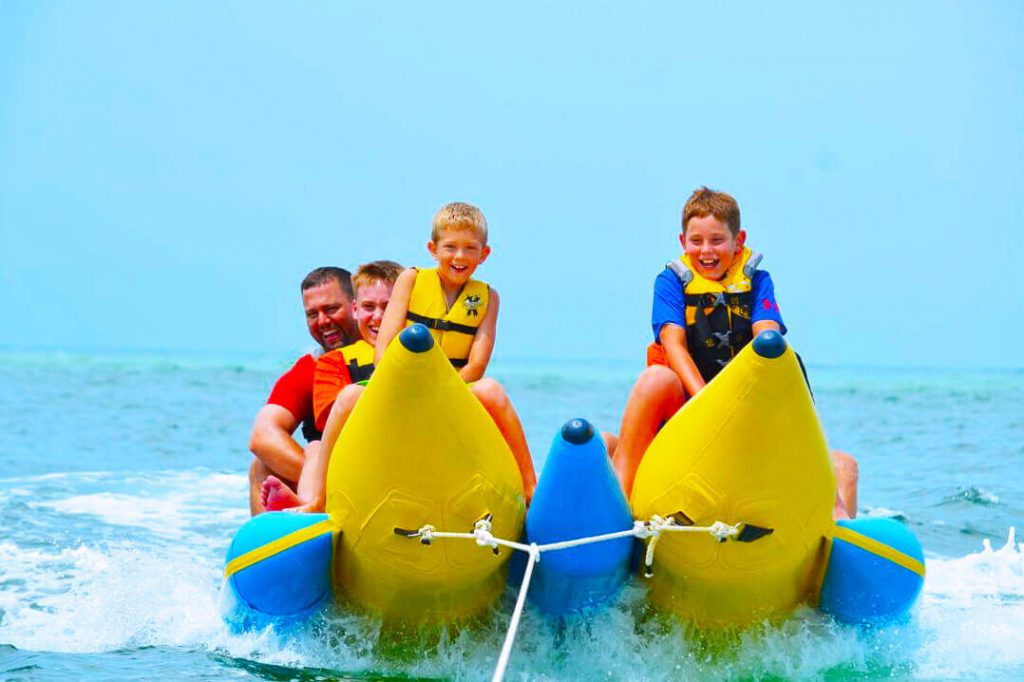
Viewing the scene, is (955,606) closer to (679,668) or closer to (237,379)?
(679,668)

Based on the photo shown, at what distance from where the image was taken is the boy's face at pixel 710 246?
3996 mm

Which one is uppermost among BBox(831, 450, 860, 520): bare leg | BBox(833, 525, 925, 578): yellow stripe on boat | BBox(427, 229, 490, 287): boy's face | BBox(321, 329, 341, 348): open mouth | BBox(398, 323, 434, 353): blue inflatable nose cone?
BBox(427, 229, 490, 287): boy's face

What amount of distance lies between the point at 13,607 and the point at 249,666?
1761mm

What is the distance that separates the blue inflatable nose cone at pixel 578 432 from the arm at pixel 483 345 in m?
0.92

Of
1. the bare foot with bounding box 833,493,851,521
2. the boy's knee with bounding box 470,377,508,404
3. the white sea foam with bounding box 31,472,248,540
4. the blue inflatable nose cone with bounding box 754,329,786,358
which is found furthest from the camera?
the white sea foam with bounding box 31,472,248,540

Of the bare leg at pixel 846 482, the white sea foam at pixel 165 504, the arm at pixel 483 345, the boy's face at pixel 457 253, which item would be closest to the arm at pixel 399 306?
the boy's face at pixel 457 253

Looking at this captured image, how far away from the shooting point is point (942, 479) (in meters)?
9.57

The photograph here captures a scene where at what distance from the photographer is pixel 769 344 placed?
3119mm

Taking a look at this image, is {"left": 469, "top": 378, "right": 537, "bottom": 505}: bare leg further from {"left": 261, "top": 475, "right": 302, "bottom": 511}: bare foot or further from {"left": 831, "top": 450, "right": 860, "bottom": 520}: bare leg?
{"left": 831, "top": 450, "right": 860, "bottom": 520}: bare leg

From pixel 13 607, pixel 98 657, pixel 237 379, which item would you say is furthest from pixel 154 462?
pixel 237 379

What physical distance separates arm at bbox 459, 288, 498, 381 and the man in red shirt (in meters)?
0.72

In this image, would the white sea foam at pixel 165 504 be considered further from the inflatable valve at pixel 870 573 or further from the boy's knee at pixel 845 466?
the inflatable valve at pixel 870 573

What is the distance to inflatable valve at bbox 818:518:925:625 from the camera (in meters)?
3.50

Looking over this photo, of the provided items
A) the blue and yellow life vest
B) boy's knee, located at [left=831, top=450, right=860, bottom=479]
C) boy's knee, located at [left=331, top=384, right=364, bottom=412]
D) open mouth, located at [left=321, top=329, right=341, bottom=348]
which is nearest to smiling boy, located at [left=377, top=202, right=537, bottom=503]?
boy's knee, located at [left=331, top=384, right=364, bottom=412]
